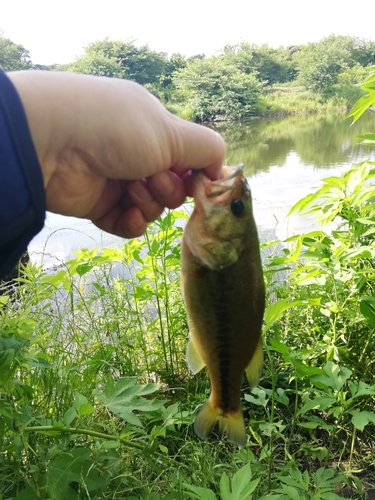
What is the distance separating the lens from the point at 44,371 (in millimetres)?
2182

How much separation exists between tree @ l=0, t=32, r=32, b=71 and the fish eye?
112 feet

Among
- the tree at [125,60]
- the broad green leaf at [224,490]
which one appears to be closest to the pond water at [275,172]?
the broad green leaf at [224,490]

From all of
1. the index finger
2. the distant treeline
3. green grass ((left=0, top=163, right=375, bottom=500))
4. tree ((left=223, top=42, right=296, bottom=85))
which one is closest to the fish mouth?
the index finger

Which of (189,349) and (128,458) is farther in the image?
(128,458)

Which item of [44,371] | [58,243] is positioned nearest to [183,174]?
[44,371]

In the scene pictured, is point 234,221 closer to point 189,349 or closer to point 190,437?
point 189,349

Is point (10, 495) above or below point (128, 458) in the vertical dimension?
above

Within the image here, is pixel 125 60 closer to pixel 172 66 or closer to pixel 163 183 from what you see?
pixel 172 66

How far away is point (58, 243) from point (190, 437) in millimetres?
5393

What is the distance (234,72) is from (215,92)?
7206mm

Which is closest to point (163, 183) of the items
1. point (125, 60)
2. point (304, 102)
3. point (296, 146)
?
point (296, 146)

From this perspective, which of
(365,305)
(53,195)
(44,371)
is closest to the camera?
(53,195)

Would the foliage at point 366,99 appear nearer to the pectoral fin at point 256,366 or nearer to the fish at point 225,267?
the fish at point 225,267

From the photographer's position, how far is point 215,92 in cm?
3130
